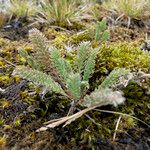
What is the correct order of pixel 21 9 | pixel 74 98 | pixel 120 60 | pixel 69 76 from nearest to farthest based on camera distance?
pixel 69 76 → pixel 74 98 → pixel 120 60 → pixel 21 9

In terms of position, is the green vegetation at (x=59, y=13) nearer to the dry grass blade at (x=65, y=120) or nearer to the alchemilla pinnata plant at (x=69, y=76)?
the alchemilla pinnata plant at (x=69, y=76)

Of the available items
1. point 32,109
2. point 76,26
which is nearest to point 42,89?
point 32,109

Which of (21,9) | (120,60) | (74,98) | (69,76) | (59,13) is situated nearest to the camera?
(69,76)

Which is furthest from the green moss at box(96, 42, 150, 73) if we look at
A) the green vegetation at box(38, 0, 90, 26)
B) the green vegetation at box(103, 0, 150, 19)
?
the green vegetation at box(103, 0, 150, 19)

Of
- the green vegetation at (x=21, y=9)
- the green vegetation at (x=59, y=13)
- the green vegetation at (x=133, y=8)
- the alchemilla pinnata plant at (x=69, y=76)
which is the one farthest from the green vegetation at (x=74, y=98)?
the green vegetation at (x=21, y=9)

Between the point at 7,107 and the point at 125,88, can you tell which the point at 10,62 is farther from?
the point at 125,88

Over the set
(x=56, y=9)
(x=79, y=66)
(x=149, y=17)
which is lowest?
(x=149, y=17)

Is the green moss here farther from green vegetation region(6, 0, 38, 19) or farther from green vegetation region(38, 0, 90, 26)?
green vegetation region(6, 0, 38, 19)

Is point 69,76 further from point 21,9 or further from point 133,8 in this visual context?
point 21,9

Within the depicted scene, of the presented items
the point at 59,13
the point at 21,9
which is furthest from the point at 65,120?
the point at 21,9
